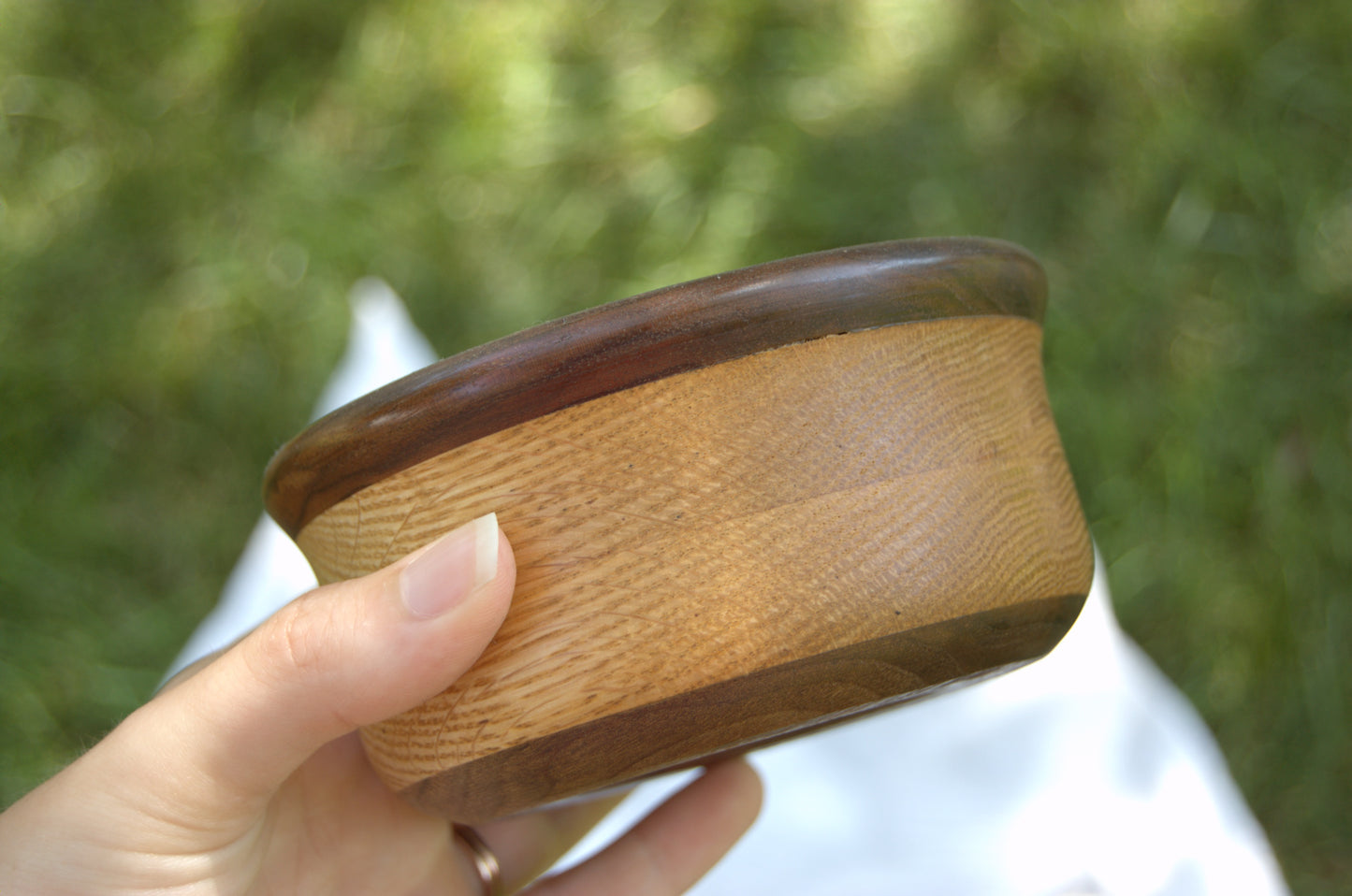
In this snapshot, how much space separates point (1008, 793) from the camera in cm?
105

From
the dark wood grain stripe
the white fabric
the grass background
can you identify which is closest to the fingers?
the white fabric

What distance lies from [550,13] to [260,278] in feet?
1.75

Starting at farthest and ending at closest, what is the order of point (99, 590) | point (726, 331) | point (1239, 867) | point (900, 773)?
point (99, 590), point (900, 773), point (1239, 867), point (726, 331)

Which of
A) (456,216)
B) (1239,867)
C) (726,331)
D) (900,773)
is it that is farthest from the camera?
(456,216)

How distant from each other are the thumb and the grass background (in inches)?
30.4

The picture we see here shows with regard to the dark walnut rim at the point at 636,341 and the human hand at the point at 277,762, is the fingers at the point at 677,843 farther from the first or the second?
the dark walnut rim at the point at 636,341

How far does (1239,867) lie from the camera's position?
978mm

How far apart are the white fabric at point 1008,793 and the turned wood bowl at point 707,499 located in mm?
602

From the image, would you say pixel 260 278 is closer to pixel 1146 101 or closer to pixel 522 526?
pixel 522 526

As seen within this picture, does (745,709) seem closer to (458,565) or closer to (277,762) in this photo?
(458,565)

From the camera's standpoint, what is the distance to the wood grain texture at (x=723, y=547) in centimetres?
45

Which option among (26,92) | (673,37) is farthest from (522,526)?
(26,92)

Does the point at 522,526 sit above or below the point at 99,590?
above

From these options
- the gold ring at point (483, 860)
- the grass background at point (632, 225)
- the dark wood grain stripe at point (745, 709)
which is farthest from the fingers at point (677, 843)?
the grass background at point (632, 225)
